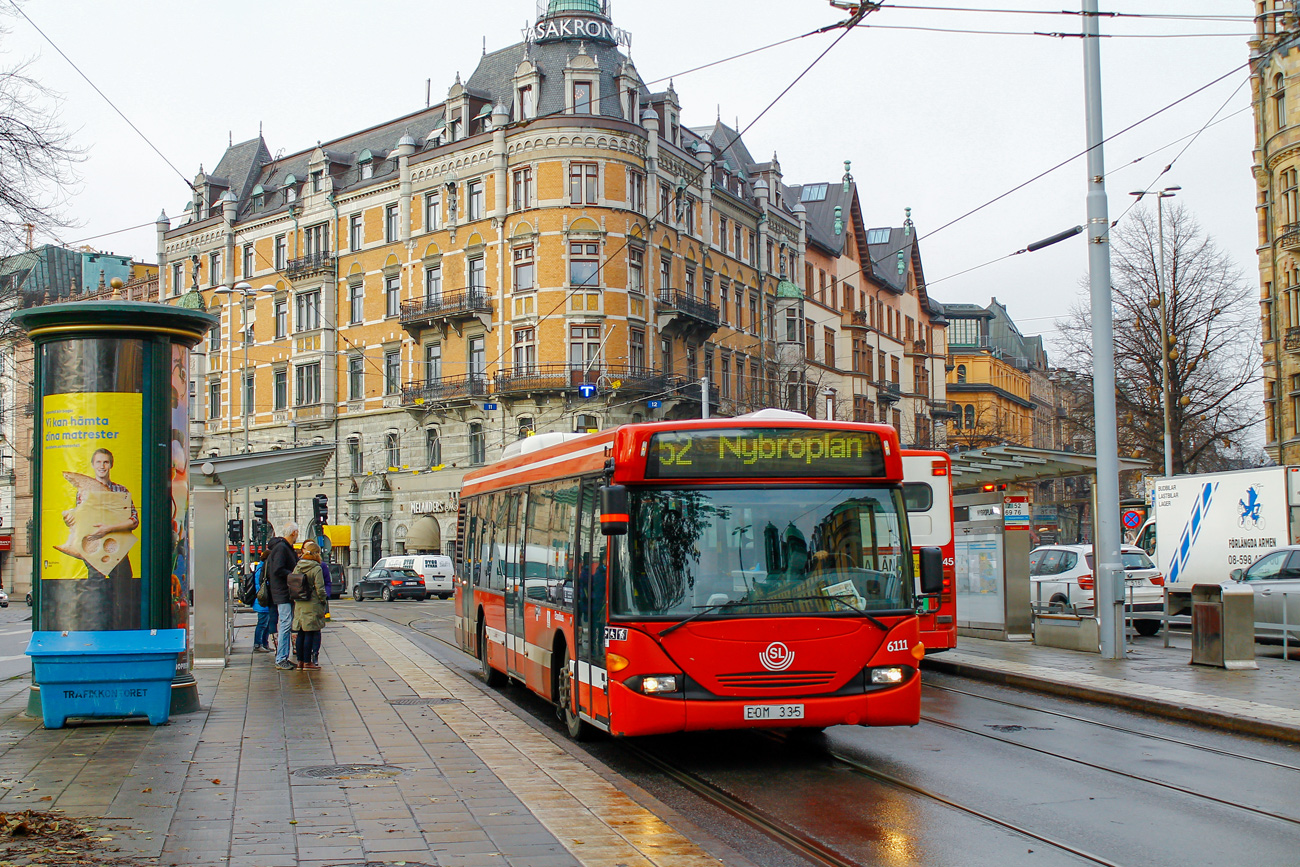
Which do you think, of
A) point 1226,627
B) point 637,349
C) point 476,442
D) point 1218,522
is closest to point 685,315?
point 637,349

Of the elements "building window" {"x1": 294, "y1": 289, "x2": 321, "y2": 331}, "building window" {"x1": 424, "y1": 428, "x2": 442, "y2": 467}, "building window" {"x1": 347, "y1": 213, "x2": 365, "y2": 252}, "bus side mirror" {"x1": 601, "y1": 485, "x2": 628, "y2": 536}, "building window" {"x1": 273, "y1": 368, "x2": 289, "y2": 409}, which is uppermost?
"building window" {"x1": 347, "y1": 213, "x2": 365, "y2": 252}

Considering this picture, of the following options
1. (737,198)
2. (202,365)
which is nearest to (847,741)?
(737,198)

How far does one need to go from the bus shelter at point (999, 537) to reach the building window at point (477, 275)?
33.2 metres

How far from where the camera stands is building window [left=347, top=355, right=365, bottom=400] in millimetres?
59156

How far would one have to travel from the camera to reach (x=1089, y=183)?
59.4 feet

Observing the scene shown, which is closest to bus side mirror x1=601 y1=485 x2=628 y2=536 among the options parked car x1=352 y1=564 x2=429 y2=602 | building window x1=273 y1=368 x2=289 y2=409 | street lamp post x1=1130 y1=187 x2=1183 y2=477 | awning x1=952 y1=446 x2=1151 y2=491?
awning x1=952 y1=446 x2=1151 y2=491

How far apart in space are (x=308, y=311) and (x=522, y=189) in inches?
599

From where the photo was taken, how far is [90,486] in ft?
38.2

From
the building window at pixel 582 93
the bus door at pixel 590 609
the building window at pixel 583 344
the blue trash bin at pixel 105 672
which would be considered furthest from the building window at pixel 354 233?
the bus door at pixel 590 609

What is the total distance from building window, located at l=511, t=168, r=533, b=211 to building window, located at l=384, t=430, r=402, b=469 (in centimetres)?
1198

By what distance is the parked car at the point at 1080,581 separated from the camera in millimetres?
24625

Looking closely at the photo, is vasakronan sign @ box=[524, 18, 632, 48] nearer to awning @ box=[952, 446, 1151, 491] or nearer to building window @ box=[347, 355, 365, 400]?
building window @ box=[347, 355, 365, 400]

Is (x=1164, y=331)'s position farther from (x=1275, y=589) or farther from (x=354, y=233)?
(x=354, y=233)

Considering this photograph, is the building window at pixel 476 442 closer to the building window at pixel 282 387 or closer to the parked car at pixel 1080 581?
the building window at pixel 282 387
